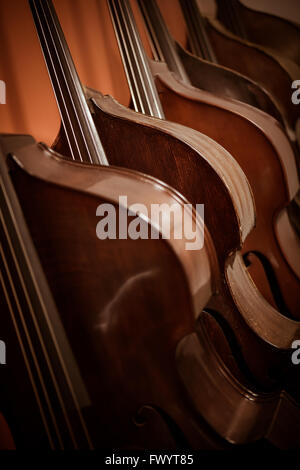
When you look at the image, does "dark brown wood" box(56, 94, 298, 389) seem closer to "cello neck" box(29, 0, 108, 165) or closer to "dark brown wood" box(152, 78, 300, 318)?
"cello neck" box(29, 0, 108, 165)

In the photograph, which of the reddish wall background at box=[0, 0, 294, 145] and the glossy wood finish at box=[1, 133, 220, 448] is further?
the reddish wall background at box=[0, 0, 294, 145]

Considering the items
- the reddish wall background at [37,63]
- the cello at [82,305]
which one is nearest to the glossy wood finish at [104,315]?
the cello at [82,305]

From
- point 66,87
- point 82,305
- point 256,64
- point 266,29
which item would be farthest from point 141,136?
point 266,29

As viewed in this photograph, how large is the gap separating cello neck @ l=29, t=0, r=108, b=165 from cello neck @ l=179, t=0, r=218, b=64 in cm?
107

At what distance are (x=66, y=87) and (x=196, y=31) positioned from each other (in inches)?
47.6

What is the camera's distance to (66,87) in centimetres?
100

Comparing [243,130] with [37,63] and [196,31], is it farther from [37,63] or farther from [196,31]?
[196,31]

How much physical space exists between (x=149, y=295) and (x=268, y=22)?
206 centimetres

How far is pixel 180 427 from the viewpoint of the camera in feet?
2.22

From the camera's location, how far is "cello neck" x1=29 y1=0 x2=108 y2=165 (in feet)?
3.21

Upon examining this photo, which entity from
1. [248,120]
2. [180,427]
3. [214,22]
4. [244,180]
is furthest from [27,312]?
[214,22]

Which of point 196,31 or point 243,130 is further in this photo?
point 196,31

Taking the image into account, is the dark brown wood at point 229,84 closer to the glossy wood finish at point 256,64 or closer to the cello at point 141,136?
the glossy wood finish at point 256,64

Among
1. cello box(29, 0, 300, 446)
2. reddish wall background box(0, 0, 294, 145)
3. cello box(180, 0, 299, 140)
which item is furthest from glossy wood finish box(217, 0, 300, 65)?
cello box(29, 0, 300, 446)
